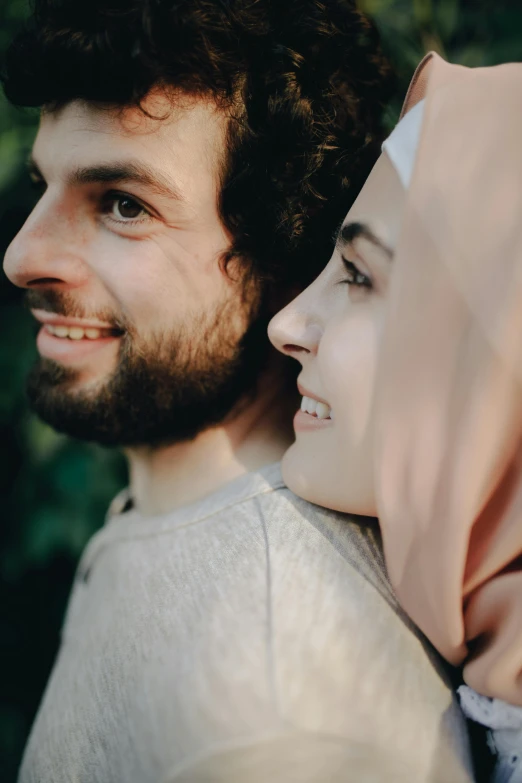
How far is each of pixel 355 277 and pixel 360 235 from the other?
0.08 m

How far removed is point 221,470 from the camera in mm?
1493

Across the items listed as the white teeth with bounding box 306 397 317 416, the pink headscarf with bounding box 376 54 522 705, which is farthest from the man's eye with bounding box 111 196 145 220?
the pink headscarf with bounding box 376 54 522 705

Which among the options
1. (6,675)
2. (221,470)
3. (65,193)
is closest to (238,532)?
(221,470)

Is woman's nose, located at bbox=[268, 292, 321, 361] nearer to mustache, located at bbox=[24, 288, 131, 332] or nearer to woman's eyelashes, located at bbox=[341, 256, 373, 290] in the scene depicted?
woman's eyelashes, located at bbox=[341, 256, 373, 290]

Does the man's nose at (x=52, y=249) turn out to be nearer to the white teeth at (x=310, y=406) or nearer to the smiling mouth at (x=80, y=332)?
the smiling mouth at (x=80, y=332)

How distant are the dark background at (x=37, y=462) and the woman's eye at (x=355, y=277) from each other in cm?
89

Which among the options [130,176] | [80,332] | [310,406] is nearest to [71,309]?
[80,332]

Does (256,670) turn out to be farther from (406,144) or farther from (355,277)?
(406,144)

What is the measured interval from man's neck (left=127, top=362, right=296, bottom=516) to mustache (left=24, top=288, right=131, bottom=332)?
0.33 metres

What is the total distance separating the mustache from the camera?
58.0 inches

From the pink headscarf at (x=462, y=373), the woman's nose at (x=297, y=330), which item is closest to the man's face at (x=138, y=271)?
the woman's nose at (x=297, y=330)

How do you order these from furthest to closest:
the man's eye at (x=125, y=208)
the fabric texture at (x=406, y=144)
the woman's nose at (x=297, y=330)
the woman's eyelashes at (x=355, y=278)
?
the man's eye at (x=125, y=208)
the woman's nose at (x=297, y=330)
the woman's eyelashes at (x=355, y=278)
the fabric texture at (x=406, y=144)

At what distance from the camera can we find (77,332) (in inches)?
61.7

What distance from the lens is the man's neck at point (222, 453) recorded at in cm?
150
